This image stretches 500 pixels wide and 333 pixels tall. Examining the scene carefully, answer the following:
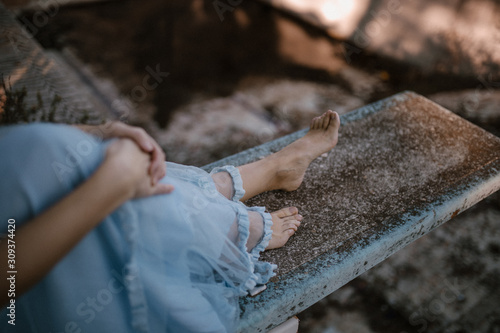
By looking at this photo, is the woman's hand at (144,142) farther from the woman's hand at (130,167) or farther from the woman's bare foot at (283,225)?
the woman's bare foot at (283,225)

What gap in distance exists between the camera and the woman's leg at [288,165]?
1.56 m

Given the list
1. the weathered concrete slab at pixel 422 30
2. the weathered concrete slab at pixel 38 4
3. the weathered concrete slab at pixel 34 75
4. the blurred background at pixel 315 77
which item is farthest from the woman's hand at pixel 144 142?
the weathered concrete slab at pixel 38 4

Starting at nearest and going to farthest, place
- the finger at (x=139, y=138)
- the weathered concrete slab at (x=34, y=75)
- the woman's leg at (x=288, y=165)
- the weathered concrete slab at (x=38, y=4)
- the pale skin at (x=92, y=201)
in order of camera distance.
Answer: the pale skin at (x=92, y=201)
the finger at (x=139, y=138)
the woman's leg at (x=288, y=165)
the weathered concrete slab at (x=34, y=75)
the weathered concrete slab at (x=38, y=4)

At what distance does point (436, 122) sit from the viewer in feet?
7.11

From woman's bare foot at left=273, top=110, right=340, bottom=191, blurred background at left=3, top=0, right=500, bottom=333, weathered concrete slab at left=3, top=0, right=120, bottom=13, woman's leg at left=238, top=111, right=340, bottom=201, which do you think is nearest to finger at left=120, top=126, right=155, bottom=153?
woman's leg at left=238, top=111, right=340, bottom=201

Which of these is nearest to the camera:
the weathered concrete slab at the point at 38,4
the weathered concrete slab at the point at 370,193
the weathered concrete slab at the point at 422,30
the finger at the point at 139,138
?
the finger at the point at 139,138

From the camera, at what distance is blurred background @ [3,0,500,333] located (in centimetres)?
199

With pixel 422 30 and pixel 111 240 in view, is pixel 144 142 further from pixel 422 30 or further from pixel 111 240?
pixel 422 30

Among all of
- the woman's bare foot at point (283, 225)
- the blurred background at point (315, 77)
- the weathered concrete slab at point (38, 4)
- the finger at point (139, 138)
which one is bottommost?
the blurred background at point (315, 77)

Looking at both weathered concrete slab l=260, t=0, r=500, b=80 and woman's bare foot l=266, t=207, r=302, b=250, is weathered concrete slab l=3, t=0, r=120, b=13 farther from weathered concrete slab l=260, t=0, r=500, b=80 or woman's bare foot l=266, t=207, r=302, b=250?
woman's bare foot l=266, t=207, r=302, b=250

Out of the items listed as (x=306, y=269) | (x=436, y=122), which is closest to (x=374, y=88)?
(x=436, y=122)

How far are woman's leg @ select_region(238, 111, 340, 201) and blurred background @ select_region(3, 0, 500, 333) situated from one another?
821 millimetres

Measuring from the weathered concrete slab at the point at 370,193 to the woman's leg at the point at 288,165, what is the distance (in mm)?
86

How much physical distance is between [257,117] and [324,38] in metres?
2.14
